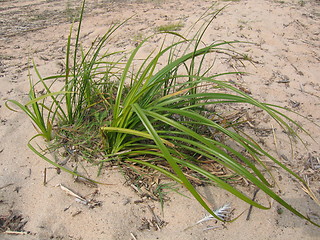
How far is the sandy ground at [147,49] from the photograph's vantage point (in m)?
1.42

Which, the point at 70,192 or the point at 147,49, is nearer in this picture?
the point at 70,192

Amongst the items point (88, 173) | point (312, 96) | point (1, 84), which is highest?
point (1, 84)

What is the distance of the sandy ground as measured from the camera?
1.42 metres

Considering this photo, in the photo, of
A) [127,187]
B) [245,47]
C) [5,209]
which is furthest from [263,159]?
[245,47]

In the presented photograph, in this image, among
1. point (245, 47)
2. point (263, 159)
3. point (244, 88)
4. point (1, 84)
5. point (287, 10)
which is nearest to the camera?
point (263, 159)

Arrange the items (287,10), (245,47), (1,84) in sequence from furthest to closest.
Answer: (287,10), (245,47), (1,84)

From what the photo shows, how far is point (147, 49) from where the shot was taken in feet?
10.7

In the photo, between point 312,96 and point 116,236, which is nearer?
point 116,236

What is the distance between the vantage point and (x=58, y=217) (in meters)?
1.42

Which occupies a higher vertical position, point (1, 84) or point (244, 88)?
point (1, 84)

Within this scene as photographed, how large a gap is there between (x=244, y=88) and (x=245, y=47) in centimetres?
95

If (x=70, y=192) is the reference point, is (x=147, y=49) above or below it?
above

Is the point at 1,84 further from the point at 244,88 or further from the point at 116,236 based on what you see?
the point at 244,88

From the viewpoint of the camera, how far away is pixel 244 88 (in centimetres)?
266
